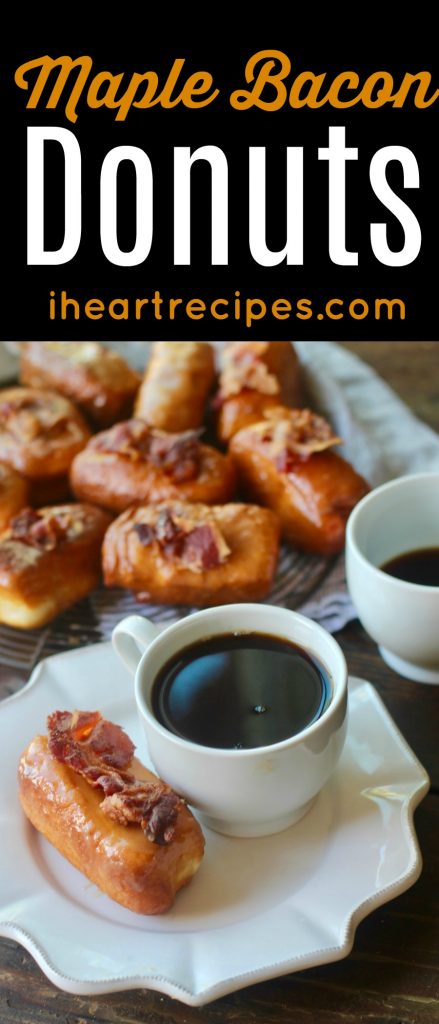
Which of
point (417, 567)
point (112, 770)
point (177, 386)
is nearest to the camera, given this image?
point (112, 770)

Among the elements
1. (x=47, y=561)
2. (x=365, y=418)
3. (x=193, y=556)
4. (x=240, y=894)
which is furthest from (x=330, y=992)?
(x=365, y=418)

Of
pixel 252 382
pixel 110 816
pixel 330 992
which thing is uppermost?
pixel 252 382

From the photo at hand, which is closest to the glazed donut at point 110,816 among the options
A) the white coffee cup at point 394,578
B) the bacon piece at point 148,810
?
the bacon piece at point 148,810

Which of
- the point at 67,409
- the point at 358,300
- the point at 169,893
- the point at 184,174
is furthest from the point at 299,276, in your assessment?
the point at 169,893

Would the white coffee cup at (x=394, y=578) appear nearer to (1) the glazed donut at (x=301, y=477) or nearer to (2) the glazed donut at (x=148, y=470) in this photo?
(1) the glazed donut at (x=301, y=477)

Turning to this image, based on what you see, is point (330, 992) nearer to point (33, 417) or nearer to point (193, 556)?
point (193, 556)

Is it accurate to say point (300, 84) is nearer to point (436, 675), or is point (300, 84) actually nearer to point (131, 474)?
point (131, 474)

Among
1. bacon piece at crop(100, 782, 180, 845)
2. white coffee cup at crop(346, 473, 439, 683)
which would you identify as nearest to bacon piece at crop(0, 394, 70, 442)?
white coffee cup at crop(346, 473, 439, 683)
